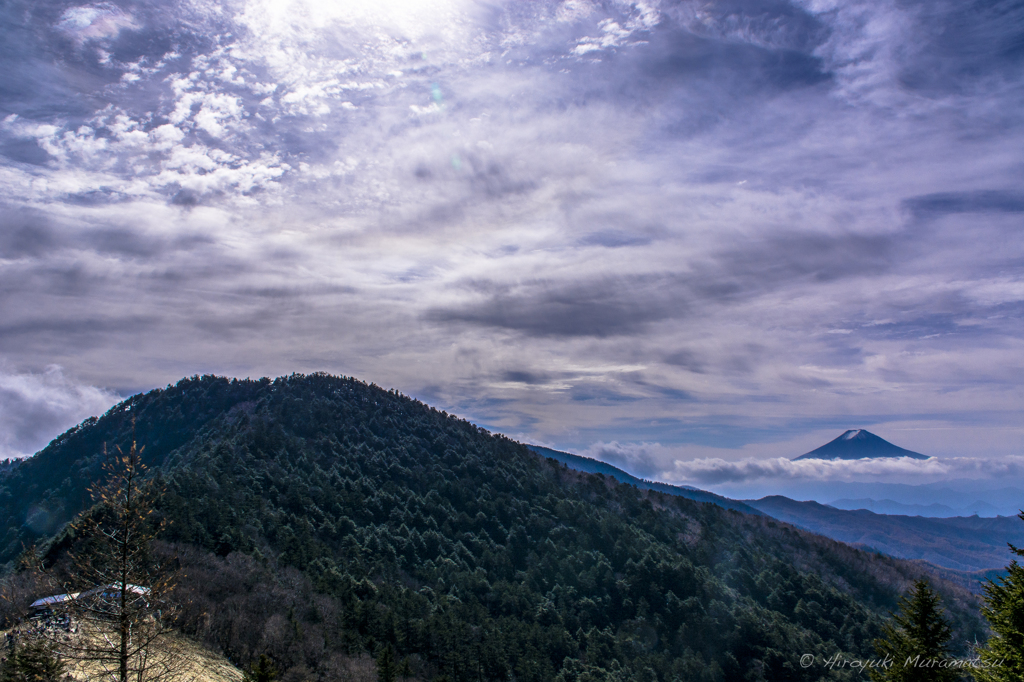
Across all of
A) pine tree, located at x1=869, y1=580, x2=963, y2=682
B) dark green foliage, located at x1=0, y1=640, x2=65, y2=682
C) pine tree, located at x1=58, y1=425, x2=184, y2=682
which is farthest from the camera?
pine tree, located at x1=869, y1=580, x2=963, y2=682

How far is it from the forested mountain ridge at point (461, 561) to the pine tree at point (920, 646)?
177 ft

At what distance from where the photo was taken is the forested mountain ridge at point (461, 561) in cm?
8175

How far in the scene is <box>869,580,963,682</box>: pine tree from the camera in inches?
1063

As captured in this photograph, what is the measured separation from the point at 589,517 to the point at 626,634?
41809mm

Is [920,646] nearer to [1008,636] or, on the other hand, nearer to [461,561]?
[1008,636]

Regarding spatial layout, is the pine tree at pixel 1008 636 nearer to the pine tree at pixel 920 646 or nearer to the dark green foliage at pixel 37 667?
the pine tree at pixel 920 646

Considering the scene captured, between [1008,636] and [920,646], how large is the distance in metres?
4.87

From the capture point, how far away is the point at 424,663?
8269 centimetres

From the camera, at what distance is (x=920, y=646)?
27625 millimetres

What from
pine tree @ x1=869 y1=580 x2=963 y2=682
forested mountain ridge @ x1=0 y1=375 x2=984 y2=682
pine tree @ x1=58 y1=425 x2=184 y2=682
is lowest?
forested mountain ridge @ x1=0 y1=375 x2=984 y2=682

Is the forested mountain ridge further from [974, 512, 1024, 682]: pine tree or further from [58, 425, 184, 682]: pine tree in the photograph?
[974, 512, 1024, 682]: pine tree

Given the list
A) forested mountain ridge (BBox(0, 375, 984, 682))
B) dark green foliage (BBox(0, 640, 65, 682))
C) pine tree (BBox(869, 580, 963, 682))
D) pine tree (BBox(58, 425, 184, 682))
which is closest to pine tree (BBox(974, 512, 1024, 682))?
pine tree (BBox(869, 580, 963, 682))

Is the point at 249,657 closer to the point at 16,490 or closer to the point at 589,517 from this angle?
the point at 589,517

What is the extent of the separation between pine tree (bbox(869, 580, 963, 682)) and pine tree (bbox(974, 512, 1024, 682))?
241cm
